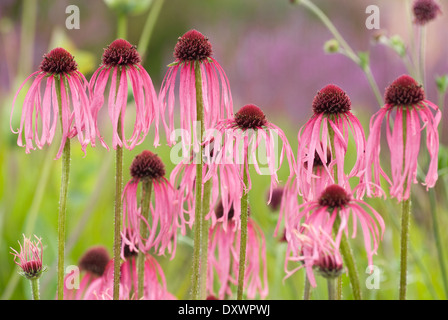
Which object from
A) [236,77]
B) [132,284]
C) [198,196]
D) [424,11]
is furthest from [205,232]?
[236,77]

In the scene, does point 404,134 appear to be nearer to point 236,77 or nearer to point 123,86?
point 123,86

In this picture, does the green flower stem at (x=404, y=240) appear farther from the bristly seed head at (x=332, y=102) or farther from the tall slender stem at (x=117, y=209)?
the tall slender stem at (x=117, y=209)

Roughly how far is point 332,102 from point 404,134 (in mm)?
58

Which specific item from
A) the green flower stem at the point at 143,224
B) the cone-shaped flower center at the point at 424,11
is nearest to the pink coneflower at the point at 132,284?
the green flower stem at the point at 143,224

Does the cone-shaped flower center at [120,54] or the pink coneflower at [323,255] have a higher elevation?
the cone-shaped flower center at [120,54]

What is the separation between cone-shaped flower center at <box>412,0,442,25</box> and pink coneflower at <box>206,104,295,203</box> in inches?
9.9

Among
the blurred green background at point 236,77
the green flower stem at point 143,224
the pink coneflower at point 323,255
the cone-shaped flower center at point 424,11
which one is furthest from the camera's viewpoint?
the blurred green background at point 236,77

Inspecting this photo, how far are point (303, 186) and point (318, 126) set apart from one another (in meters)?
0.05

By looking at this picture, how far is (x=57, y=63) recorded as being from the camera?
395 mm

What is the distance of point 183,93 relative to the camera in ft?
1.37

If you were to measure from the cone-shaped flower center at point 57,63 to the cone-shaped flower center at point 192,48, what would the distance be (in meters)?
0.08

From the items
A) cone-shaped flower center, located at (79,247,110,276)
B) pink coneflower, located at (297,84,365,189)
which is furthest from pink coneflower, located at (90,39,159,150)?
cone-shaped flower center, located at (79,247,110,276)

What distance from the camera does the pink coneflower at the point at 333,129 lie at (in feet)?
1.30
